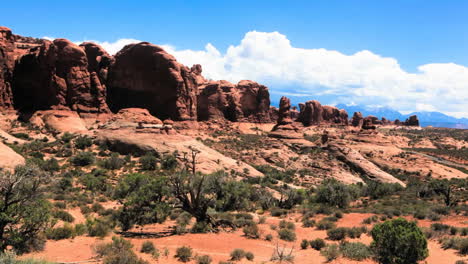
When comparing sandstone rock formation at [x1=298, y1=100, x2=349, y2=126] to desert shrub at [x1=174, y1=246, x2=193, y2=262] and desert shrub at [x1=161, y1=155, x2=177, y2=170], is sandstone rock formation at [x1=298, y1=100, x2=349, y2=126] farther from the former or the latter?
desert shrub at [x1=174, y1=246, x2=193, y2=262]

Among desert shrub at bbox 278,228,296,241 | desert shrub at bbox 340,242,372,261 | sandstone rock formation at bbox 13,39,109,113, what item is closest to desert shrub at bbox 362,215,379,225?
desert shrub at bbox 278,228,296,241

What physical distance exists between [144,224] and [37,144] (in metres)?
23.0

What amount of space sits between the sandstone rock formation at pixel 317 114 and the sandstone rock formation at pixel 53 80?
258 ft

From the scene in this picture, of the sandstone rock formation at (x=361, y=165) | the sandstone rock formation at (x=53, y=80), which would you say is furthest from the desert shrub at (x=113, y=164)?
the sandstone rock formation at (x=361, y=165)

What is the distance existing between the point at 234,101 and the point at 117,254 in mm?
73299

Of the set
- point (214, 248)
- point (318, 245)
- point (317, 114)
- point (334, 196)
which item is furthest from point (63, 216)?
point (317, 114)

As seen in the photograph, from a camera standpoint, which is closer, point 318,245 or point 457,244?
point 457,244

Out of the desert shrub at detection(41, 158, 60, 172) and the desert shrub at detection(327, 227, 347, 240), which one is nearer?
the desert shrub at detection(327, 227, 347, 240)

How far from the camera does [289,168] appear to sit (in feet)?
142

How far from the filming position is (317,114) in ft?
363

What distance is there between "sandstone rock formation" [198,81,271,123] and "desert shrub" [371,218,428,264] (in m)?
66.0

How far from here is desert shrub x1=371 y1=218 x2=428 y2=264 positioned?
10.5m

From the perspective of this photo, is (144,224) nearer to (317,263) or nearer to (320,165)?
(317,263)

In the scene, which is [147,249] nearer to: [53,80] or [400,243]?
[400,243]
